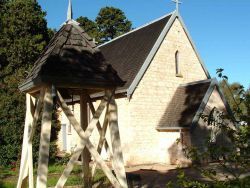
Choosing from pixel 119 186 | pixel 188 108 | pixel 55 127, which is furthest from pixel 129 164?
pixel 119 186

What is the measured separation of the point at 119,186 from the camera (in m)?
5.55

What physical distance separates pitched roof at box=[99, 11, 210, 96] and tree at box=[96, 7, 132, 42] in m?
27.4

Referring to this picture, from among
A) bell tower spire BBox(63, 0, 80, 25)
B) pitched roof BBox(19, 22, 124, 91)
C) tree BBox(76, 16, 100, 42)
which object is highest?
tree BBox(76, 16, 100, 42)

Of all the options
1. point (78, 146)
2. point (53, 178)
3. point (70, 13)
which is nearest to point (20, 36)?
point (53, 178)

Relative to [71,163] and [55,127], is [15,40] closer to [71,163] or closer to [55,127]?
[55,127]

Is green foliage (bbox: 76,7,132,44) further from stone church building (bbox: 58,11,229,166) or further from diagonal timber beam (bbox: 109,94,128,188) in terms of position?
diagonal timber beam (bbox: 109,94,128,188)

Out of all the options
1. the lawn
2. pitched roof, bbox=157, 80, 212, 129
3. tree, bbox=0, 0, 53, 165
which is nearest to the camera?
the lawn

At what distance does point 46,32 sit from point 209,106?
591 inches

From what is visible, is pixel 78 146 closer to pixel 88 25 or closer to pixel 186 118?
pixel 186 118

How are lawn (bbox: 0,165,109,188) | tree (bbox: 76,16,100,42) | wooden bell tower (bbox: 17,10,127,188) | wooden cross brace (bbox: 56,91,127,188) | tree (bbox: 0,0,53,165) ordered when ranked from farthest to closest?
tree (bbox: 76,16,100,42), tree (bbox: 0,0,53,165), lawn (bbox: 0,165,109,188), wooden cross brace (bbox: 56,91,127,188), wooden bell tower (bbox: 17,10,127,188)

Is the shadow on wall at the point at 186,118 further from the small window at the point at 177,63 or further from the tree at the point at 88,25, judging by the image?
the tree at the point at 88,25

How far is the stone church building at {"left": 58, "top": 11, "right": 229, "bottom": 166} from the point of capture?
1688 cm

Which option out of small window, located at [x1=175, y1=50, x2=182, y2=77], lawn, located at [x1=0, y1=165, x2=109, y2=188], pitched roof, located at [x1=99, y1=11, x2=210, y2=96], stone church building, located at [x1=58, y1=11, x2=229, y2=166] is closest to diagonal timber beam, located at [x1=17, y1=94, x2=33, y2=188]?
lawn, located at [x1=0, y1=165, x2=109, y2=188]

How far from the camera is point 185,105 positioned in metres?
17.6
